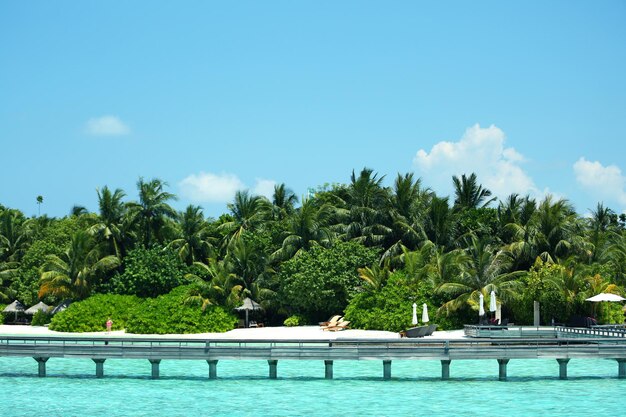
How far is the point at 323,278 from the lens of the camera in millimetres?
51594

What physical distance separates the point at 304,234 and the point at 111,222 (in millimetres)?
14079

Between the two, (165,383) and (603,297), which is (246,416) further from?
(603,297)

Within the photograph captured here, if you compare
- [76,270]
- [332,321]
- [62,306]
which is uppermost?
[76,270]

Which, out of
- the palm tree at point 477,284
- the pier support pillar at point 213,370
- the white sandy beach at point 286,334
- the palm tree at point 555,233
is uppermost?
the palm tree at point 555,233

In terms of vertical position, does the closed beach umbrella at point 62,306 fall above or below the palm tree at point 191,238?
below

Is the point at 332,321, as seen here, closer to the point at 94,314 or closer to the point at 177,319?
the point at 177,319

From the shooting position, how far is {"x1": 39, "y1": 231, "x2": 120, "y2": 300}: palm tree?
57.2 m

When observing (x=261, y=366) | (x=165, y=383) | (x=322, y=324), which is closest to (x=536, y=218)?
(x=322, y=324)

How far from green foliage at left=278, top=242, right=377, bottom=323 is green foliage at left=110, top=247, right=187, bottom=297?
7775 millimetres

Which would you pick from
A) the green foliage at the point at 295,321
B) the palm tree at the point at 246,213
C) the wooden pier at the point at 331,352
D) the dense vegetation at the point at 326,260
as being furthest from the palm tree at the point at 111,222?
the wooden pier at the point at 331,352

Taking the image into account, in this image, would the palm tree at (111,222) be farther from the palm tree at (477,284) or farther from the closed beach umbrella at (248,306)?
the palm tree at (477,284)

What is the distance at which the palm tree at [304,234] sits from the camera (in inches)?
2175

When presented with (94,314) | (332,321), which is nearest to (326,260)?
(332,321)

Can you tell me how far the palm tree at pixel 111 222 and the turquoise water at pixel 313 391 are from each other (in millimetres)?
22272
